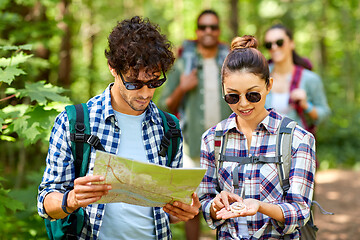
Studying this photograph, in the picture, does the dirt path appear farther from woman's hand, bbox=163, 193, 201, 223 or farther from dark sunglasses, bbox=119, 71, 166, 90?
dark sunglasses, bbox=119, 71, 166, 90

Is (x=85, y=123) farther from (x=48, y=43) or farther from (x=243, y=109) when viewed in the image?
(x=48, y=43)

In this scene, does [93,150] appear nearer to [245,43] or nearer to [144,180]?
[144,180]

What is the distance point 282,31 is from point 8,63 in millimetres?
2936

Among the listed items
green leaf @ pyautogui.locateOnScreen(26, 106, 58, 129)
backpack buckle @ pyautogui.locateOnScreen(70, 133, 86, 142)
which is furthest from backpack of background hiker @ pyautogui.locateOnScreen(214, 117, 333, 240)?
green leaf @ pyautogui.locateOnScreen(26, 106, 58, 129)

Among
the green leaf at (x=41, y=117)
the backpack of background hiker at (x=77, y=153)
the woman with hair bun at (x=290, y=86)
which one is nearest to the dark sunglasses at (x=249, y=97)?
the backpack of background hiker at (x=77, y=153)

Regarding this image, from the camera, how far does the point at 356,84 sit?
18.7m

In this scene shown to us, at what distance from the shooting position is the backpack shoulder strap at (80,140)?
7.55 feet

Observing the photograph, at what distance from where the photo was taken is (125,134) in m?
2.51

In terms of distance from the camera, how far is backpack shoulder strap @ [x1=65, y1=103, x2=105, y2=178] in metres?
2.30

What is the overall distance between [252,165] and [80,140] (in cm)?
99

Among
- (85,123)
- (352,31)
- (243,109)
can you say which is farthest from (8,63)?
(352,31)

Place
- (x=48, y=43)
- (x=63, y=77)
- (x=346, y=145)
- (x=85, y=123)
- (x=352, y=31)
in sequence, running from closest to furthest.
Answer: (x=85, y=123), (x=48, y=43), (x=63, y=77), (x=346, y=145), (x=352, y=31)

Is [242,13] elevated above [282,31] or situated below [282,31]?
above

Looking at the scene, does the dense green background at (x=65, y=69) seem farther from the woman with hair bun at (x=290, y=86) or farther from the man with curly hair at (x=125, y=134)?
the woman with hair bun at (x=290, y=86)
